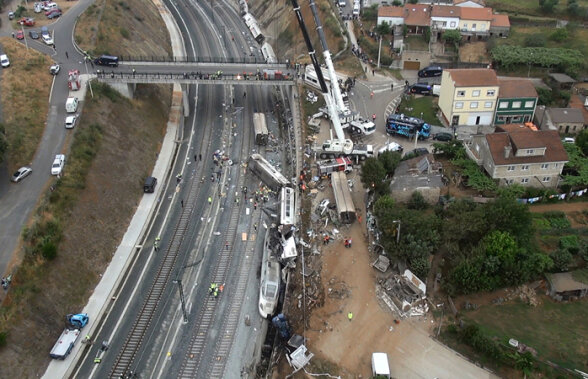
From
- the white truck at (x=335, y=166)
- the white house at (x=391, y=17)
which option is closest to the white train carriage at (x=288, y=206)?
the white truck at (x=335, y=166)

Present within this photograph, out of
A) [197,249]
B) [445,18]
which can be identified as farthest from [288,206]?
[445,18]

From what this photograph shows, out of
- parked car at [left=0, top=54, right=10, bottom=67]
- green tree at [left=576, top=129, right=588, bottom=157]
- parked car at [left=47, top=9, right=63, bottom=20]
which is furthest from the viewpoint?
parked car at [left=47, top=9, right=63, bottom=20]

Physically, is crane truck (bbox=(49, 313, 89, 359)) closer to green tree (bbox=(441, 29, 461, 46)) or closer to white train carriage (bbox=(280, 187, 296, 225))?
white train carriage (bbox=(280, 187, 296, 225))

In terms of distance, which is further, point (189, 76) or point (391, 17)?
point (391, 17)

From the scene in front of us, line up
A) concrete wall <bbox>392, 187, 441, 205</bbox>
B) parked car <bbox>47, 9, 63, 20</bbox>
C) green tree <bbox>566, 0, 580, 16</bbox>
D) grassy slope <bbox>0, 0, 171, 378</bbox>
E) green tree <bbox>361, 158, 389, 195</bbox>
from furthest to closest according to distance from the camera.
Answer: green tree <bbox>566, 0, 580, 16</bbox> < parked car <bbox>47, 9, 63, 20</bbox> < green tree <bbox>361, 158, 389, 195</bbox> < concrete wall <bbox>392, 187, 441, 205</bbox> < grassy slope <bbox>0, 0, 171, 378</bbox>

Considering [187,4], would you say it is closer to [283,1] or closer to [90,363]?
[283,1]

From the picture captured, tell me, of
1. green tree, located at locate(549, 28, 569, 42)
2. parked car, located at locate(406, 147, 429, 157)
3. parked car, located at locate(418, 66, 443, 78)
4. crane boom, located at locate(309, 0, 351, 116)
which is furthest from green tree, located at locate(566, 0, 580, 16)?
crane boom, located at locate(309, 0, 351, 116)

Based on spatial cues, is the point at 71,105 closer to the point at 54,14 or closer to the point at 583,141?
the point at 54,14
